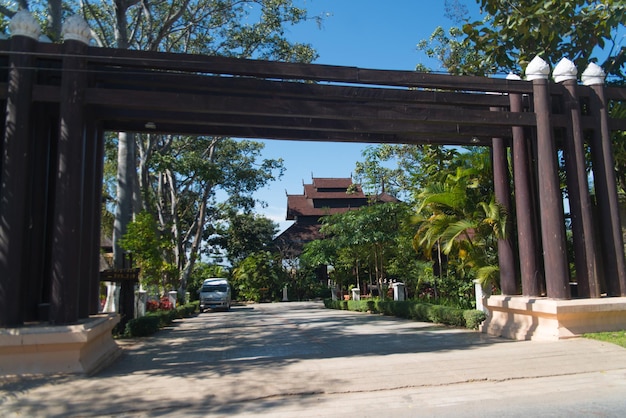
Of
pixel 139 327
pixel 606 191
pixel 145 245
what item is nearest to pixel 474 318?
pixel 606 191

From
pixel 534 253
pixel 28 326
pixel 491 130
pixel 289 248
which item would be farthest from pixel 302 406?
pixel 289 248

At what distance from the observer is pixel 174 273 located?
830 inches

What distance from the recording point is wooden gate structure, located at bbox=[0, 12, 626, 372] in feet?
22.6

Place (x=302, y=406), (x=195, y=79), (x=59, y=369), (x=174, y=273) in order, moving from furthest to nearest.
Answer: (x=174, y=273) < (x=195, y=79) < (x=59, y=369) < (x=302, y=406)

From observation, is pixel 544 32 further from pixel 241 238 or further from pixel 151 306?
pixel 241 238

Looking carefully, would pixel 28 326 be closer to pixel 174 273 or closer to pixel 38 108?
pixel 38 108

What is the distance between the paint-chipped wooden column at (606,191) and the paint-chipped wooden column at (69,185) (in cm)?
902

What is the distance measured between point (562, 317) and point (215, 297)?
68.9 ft

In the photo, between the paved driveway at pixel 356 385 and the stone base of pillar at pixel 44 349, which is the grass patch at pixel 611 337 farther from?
the stone base of pillar at pixel 44 349

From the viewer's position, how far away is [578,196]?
9148 mm

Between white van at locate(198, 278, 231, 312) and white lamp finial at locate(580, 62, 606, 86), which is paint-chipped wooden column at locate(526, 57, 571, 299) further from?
white van at locate(198, 278, 231, 312)

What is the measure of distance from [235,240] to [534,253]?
3349 centimetres

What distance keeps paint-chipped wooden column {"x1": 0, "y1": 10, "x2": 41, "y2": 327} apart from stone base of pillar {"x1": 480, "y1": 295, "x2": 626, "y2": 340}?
26.3 feet

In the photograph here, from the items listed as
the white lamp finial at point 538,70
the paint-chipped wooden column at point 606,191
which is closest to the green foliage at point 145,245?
the white lamp finial at point 538,70
